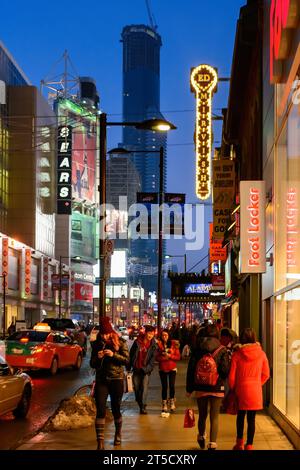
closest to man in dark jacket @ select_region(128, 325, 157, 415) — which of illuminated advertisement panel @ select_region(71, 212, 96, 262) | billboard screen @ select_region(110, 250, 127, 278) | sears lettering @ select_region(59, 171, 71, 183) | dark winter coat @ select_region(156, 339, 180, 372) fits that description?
dark winter coat @ select_region(156, 339, 180, 372)

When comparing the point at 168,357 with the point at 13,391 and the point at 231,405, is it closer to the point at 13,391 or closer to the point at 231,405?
the point at 13,391

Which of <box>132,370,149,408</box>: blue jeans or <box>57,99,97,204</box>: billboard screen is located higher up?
<box>57,99,97,204</box>: billboard screen

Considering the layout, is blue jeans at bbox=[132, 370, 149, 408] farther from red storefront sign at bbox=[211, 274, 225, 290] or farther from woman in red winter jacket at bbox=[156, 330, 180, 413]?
red storefront sign at bbox=[211, 274, 225, 290]

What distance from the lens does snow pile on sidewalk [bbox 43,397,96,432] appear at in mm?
12133

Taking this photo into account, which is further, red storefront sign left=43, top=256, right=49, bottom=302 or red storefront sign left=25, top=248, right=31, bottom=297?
red storefront sign left=43, top=256, right=49, bottom=302

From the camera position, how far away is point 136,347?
1439 centimetres

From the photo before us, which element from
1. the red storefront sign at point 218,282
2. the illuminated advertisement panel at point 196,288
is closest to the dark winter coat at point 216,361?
the red storefront sign at point 218,282

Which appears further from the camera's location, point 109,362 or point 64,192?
point 64,192

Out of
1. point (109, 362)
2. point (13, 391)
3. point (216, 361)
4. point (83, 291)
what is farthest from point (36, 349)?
point (83, 291)

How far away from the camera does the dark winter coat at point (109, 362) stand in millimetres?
9992

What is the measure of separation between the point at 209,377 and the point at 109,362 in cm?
142

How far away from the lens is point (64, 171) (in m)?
71.9

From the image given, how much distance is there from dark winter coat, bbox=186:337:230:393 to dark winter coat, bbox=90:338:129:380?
94 centimetres
